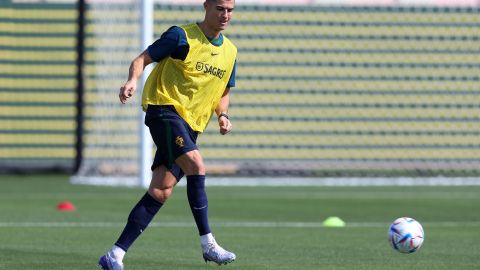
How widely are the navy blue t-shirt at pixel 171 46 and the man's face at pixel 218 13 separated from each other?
0.77ft

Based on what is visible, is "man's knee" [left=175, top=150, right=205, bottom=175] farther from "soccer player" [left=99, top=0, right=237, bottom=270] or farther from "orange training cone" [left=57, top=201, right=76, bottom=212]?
"orange training cone" [left=57, top=201, right=76, bottom=212]

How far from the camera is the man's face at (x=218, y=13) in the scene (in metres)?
8.34

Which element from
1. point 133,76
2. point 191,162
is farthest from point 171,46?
point 191,162

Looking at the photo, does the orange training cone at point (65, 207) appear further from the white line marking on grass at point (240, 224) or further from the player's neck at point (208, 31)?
the player's neck at point (208, 31)

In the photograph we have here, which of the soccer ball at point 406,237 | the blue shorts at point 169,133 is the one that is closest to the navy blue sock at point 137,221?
the blue shorts at point 169,133

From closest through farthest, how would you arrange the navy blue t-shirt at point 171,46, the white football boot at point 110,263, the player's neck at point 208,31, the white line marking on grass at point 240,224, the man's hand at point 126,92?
1. the man's hand at point 126,92
2. the white football boot at point 110,263
3. the navy blue t-shirt at point 171,46
4. the player's neck at point 208,31
5. the white line marking on grass at point 240,224

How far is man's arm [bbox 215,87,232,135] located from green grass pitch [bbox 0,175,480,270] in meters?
1.00

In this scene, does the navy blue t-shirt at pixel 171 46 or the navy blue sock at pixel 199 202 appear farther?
the navy blue sock at pixel 199 202

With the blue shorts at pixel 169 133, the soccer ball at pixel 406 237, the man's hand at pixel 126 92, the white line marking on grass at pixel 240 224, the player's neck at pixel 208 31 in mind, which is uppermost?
the player's neck at pixel 208 31

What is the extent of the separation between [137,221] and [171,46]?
3.97 ft

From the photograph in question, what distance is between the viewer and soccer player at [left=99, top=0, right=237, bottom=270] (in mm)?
8258

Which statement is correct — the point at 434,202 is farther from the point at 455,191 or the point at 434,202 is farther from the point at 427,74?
the point at 427,74

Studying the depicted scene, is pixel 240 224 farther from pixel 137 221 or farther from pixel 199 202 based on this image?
pixel 137 221

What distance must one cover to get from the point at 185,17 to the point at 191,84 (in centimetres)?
1377
